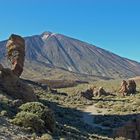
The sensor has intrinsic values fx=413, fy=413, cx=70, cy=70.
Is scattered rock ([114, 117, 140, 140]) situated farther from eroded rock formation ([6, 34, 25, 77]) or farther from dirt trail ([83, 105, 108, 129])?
eroded rock formation ([6, 34, 25, 77])

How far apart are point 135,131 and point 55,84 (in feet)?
299

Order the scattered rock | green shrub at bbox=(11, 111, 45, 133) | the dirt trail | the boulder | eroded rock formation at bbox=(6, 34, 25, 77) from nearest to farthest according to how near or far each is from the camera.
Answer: green shrub at bbox=(11, 111, 45, 133), the scattered rock, the boulder, the dirt trail, eroded rock formation at bbox=(6, 34, 25, 77)

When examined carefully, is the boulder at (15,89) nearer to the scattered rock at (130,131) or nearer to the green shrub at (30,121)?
the scattered rock at (130,131)

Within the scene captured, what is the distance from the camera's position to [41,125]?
19.4 meters

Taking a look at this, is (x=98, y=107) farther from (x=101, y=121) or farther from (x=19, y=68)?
(x=101, y=121)

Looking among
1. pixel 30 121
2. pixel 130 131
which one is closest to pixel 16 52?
pixel 130 131

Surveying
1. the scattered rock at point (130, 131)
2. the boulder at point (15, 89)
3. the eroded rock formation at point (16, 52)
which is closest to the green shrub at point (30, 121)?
the boulder at point (15, 89)

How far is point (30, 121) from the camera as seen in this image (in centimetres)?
1897

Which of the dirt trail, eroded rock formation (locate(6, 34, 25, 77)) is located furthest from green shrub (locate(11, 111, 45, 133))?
→ eroded rock formation (locate(6, 34, 25, 77))

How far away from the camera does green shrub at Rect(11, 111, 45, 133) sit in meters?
18.9

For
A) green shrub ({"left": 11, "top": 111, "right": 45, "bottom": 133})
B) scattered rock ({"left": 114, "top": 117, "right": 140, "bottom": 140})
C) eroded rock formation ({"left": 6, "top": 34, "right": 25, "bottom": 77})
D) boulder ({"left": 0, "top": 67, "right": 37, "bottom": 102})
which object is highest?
eroded rock formation ({"left": 6, "top": 34, "right": 25, "bottom": 77})

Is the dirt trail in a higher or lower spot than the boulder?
lower

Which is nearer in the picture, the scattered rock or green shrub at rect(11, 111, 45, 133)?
green shrub at rect(11, 111, 45, 133)

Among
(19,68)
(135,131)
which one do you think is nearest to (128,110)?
(19,68)
